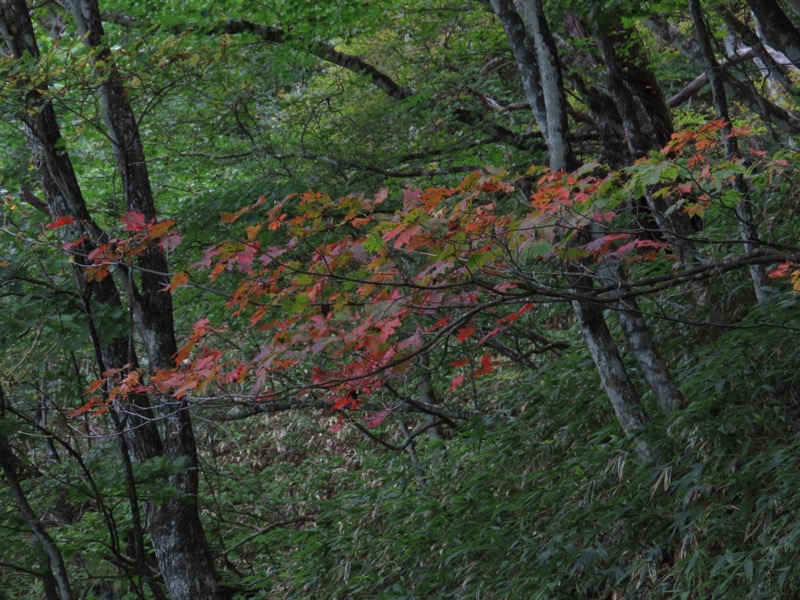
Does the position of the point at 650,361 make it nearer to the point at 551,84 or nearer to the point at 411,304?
the point at 551,84

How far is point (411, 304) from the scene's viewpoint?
10.2 ft

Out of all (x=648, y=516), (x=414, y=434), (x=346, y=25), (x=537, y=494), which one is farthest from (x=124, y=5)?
(x=648, y=516)

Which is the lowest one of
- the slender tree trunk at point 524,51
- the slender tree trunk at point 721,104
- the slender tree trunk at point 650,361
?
the slender tree trunk at point 650,361

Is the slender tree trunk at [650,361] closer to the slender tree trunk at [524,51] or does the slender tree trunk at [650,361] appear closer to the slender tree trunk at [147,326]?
the slender tree trunk at [524,51]

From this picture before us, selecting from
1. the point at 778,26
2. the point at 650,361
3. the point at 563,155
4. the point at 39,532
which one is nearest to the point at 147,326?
the point at 39,532

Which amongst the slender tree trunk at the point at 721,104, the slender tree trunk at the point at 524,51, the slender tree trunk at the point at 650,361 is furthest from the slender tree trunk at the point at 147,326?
the slender tree trunk at the point at 721,104

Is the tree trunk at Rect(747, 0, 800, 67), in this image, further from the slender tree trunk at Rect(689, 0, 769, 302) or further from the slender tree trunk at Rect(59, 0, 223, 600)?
the slender tree trunk at Rect(59, 0, 223, 600)

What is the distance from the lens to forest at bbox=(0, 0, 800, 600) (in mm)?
3547

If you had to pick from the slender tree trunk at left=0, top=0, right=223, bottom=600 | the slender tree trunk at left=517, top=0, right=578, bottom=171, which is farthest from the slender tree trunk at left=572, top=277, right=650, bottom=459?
the slender tree trunk at left=0, top=0, right=223, bottom=600

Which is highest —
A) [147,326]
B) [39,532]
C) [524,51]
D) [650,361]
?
[524,51]

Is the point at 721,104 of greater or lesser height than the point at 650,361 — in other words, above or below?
above

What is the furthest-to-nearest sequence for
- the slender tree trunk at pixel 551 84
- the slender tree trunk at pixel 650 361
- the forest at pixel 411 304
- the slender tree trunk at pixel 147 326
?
the slender tree trunk at pixel 147 326
the slender tree trunk at pixel 650 361
the slender tree trunk at pixel 551 84
the forest at pixel 411 304

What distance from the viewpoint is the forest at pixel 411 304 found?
3547 millimetres

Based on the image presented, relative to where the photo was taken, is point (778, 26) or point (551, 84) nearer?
point (551, 84)
